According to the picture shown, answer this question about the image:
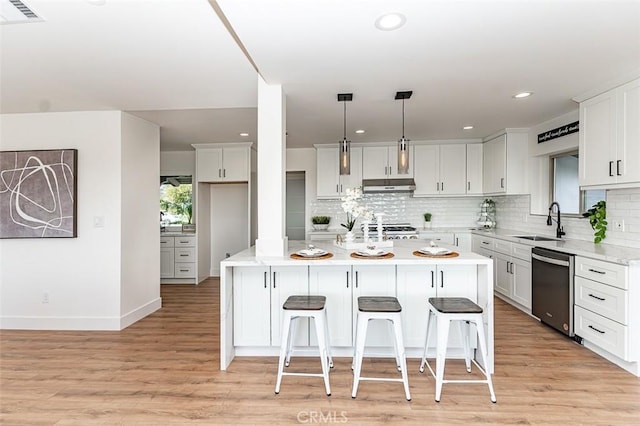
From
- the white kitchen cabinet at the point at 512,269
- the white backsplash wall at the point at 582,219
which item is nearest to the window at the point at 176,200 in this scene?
the white kitchen cabinet at the point at 512,269

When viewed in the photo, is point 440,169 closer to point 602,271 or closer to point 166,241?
point 602,271

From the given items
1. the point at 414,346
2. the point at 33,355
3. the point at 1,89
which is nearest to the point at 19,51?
the point at 1,89

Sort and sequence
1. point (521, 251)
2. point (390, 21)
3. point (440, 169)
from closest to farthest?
point (390, 21)
point (521, 251)
point (440, 169)

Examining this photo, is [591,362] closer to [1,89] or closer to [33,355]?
[33,355]

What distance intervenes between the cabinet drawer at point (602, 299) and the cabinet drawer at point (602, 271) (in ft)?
0.14

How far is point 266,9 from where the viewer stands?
1.77m

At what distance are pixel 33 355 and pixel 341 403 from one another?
2819 millimetres

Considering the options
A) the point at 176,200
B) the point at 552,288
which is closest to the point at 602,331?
the point at 552,288

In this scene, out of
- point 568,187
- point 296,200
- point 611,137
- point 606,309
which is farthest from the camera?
point 296,200

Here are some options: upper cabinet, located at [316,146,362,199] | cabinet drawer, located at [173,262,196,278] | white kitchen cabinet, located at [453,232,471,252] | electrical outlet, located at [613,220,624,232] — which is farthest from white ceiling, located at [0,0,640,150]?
cabinet drawer, located at [173,262,196,278]

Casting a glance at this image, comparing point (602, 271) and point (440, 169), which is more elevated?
point (440, 169)

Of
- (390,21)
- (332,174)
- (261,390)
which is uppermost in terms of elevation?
(390,21)

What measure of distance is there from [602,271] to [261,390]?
285 centimetres

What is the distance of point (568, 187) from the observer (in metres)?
4.22
